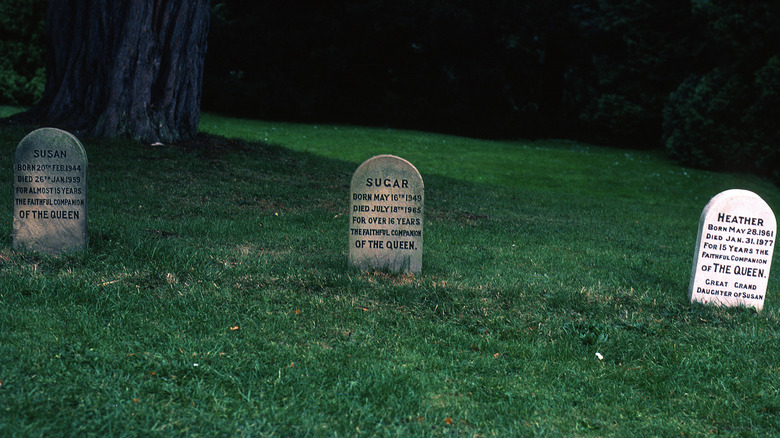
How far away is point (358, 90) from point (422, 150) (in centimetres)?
1075

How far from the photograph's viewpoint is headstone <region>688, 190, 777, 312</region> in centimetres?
617

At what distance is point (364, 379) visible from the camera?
4191 millimetres

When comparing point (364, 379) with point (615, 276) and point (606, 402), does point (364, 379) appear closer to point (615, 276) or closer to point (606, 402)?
point (606, 402)

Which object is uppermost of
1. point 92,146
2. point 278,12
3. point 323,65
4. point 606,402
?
point 278,12

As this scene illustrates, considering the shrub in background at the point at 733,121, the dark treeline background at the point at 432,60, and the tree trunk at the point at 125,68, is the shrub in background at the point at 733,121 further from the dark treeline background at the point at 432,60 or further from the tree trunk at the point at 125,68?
the tree trunk at the point at 125,68

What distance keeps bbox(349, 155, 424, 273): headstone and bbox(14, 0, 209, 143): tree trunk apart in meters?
7.84

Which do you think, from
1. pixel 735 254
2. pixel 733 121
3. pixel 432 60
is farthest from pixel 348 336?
pixel 432 60

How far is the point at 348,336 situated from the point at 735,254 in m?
3.85

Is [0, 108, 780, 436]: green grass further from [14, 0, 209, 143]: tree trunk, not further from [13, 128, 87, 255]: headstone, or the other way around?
[14, 0, 209, 143]: tree trunk

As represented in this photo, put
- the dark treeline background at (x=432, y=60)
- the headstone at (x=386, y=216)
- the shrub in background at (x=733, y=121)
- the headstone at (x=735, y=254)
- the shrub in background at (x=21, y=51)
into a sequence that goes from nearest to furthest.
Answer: the headstone at (x=735, y=254), the headstone at (x=386, y=216), the shrub in background at (x=733, y=121), the shrub in background at (x=21, y=51), the dark treeline background at (x=432, y=60)

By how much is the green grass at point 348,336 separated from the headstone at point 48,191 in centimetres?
28

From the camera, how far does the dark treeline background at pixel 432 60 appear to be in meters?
30.0

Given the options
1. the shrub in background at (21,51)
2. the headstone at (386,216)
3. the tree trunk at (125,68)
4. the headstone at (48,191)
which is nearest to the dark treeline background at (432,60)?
the shrub in background at (21,51)

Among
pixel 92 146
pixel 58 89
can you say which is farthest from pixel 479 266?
pixel 58 89
